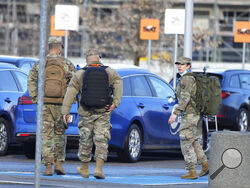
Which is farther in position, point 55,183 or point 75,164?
point 75,164

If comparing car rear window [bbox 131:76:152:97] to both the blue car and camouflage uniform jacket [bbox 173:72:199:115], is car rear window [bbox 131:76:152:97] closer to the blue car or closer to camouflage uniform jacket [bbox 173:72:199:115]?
the blue car

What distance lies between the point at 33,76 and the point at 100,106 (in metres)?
1.15

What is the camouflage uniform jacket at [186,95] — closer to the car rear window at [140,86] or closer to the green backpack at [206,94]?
the green backpack at [206,94]

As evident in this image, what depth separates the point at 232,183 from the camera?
390 inches

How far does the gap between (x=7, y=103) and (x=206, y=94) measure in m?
4.79

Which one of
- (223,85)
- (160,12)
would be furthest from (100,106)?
(160,12)

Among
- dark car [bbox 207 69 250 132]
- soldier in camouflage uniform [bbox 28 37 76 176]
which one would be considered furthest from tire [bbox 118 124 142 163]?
dark car [bbox 207 69 250 132]

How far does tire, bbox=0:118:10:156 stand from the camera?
51.1ft

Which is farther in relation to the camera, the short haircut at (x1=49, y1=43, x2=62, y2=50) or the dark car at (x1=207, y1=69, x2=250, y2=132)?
the dark car at (x1=207, y1=69, x2=250, y2=132)

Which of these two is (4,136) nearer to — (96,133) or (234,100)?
(96,133)

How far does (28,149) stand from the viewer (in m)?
14.9

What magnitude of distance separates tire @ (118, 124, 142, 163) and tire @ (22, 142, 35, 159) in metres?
1.57

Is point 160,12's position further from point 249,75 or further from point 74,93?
point 74,93

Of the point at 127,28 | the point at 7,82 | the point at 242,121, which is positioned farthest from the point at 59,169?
the point at 127,28
